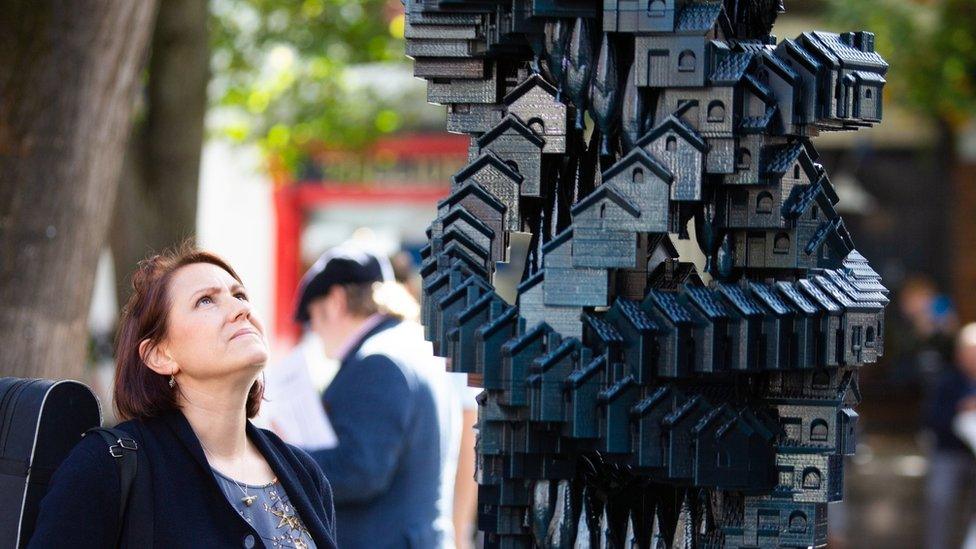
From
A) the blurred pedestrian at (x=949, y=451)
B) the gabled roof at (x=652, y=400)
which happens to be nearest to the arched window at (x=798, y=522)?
the gabled roof at (x=652, y=400)

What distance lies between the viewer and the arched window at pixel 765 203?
2.63 metres

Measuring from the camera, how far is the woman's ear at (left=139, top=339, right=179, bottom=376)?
310 centimetres

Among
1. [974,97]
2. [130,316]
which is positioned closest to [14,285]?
[130,316]

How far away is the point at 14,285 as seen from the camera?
5.20m

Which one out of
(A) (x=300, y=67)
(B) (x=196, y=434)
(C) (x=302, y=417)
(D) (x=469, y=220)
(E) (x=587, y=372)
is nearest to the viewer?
(E) (x=587, y=372)

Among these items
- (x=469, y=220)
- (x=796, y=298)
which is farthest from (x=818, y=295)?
(x=469, y=220)

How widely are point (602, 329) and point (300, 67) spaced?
909 cm

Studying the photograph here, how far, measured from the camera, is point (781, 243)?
2.65 meters

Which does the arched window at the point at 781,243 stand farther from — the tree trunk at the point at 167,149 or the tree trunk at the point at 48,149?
the tree trunk at the point at 167,149

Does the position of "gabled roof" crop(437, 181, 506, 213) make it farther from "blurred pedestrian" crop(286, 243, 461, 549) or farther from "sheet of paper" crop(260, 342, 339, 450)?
"sheet of paper" crop(260, 342, 339, 450)

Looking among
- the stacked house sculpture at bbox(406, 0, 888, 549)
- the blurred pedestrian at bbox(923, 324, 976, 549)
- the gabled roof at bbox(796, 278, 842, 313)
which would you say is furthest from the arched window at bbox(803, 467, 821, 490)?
the blurred pedestrian at bbox(923, 324, 976, 549)

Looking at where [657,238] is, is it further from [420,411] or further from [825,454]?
[420,411]

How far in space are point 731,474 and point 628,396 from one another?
23cm

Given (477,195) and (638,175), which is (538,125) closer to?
(477,195)
